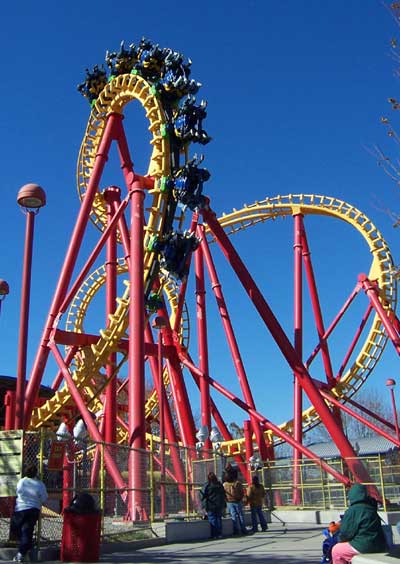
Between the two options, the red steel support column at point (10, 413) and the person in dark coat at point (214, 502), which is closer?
the person in dark coat at point (214, 502)

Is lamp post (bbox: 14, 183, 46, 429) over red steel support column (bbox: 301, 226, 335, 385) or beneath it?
beneath

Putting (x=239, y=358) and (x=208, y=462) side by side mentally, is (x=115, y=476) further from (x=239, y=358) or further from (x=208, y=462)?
(x=239, y=358)

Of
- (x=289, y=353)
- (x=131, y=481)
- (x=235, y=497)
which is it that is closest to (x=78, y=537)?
(x=131, y=481)

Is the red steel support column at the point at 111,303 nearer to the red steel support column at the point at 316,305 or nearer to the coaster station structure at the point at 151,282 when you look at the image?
the coaster station structure at the point at 151,282

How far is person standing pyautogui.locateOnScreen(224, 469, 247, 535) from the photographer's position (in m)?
11.6

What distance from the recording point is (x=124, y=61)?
58.9 feet

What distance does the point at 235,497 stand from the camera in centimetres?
1160

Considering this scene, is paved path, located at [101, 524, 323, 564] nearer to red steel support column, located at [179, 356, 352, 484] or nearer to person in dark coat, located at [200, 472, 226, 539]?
person in dark coat, located at [200, 472, 226, 539]

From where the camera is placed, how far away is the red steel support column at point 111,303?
16.3 metres

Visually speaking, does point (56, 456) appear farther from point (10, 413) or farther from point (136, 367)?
point (10, 413)

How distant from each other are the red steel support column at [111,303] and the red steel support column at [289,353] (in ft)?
8.77

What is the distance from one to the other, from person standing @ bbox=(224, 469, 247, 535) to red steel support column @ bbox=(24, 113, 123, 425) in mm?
5055

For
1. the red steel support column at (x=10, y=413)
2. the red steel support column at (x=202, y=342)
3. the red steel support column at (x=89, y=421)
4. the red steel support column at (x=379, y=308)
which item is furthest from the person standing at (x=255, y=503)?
the red steel support column at (x=379, y=308)

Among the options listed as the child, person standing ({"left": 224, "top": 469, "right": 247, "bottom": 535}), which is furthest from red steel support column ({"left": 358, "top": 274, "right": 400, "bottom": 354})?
the child
